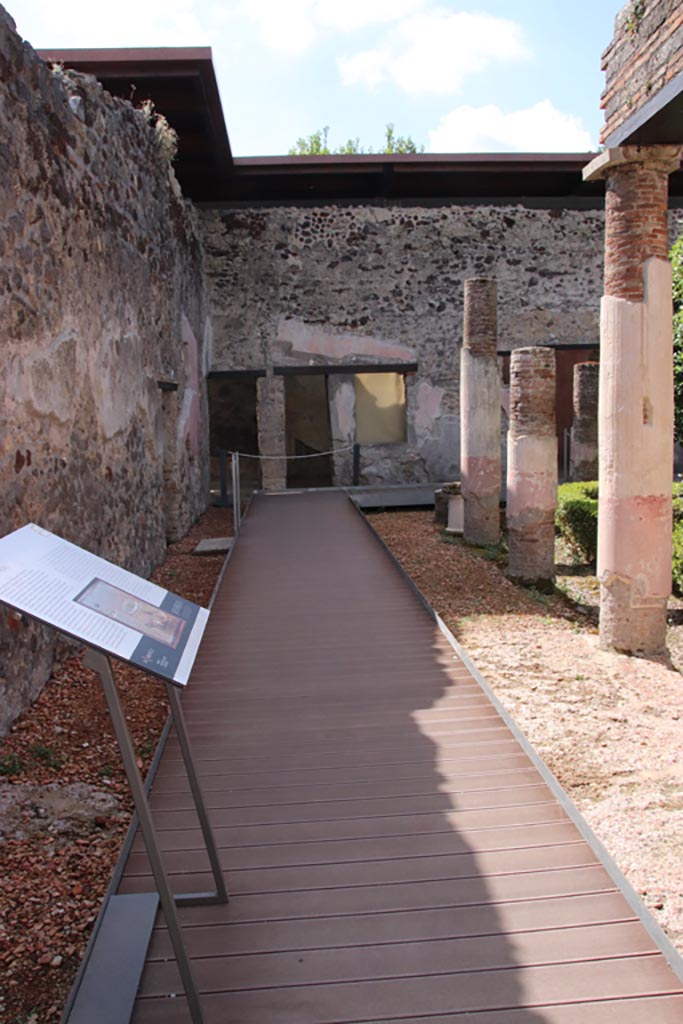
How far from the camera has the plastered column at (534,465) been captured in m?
8.87

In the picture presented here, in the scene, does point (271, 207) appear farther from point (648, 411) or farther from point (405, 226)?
point (648, 411)

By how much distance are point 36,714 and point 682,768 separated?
352 cm

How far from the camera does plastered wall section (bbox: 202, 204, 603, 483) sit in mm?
14305

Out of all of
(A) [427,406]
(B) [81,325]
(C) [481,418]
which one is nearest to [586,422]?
(A) [427,406]

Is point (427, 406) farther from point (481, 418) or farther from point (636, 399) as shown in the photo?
point (636, 399)

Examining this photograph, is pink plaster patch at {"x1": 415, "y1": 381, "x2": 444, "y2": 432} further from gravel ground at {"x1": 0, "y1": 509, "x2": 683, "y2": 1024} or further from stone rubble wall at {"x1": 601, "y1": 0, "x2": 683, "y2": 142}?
stone rubble wall at {"x1": 601, "y1": 0, "x2": 683, "y2": 142}

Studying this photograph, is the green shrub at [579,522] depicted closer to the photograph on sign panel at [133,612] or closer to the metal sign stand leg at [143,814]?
the photograph on sign panel at [133,612]

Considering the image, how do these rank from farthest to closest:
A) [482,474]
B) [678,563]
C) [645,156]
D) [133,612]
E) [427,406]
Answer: [427,406]
[482,474]
[678,563]
[645,156]
[133,612]

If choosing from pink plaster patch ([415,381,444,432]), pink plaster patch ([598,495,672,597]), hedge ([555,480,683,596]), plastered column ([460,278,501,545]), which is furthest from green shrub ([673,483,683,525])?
pink plaster patch ([415,381,444,432])

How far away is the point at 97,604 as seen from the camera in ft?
7.42

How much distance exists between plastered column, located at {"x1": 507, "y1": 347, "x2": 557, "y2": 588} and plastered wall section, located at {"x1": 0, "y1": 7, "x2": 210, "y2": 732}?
3.89 meters

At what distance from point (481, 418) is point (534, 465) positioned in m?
1.87

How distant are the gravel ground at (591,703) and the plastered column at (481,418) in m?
1.33

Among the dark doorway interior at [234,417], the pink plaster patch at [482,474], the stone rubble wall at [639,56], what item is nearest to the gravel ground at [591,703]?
the pink plaster patch at [482,474]
